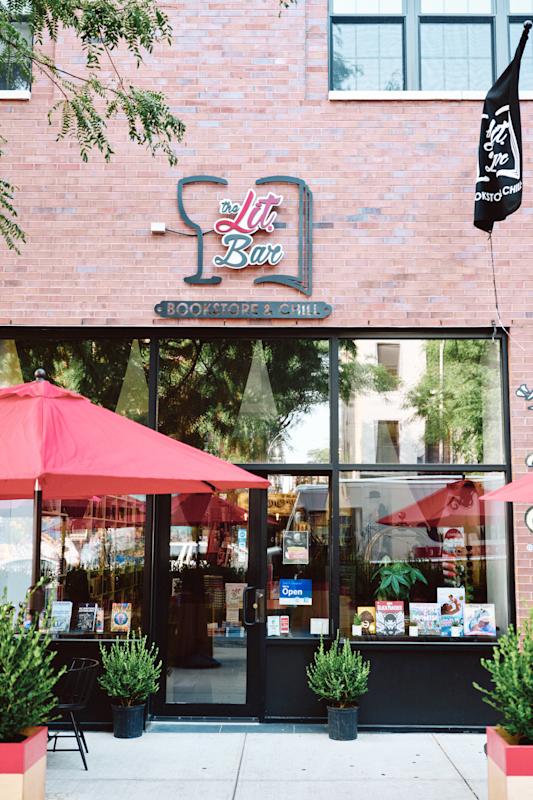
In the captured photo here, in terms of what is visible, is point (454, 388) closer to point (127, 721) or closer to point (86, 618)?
point (86, 618)

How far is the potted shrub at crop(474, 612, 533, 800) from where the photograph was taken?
456 centimetres

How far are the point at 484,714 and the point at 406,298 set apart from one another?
4017 mm

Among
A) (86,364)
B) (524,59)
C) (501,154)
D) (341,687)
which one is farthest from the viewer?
(524,59)

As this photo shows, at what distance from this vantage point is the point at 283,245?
27.3 feet

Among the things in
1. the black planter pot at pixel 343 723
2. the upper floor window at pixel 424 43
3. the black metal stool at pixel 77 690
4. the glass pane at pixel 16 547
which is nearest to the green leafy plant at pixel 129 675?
the black metal stool at pixel 77 690

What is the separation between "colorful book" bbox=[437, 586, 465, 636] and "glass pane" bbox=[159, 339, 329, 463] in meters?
1.78

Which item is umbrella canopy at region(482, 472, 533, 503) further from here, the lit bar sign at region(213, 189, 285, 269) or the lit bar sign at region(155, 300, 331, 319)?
the lit bar sign at region(213, 189, 285, 269)

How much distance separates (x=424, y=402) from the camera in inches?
328

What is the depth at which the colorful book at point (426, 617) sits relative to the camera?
26.3 feet

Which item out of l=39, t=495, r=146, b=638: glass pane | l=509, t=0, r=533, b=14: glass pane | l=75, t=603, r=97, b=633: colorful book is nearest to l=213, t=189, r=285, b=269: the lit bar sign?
l=39, t=495, r=146, b=638: glass pane

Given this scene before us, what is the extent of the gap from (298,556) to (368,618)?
0.89 m

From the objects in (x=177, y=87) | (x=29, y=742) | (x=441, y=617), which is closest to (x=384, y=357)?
(x=441, y=617)

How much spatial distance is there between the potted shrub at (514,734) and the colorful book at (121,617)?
410 cm

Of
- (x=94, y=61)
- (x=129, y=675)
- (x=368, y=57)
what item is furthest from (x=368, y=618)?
(x=368, y=57)
